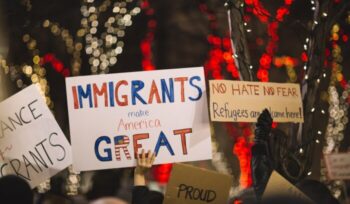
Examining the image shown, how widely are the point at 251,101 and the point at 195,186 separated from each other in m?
1.00

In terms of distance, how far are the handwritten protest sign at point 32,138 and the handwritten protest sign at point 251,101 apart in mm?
1177

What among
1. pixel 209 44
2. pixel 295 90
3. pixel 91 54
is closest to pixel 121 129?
pixel 295 90

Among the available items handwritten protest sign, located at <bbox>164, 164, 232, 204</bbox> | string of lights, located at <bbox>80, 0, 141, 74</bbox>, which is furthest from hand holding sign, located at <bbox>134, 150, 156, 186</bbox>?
string of lights, located at <bbox>80, 0, 141, 74</bbox>

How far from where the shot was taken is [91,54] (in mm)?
10844

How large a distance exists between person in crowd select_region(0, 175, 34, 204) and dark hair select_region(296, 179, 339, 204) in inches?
71.0

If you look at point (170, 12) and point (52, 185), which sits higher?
point (170, 12)

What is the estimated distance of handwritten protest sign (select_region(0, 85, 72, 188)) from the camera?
5066mm

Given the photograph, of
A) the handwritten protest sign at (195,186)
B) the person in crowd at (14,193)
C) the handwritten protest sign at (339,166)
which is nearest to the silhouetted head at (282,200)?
the person in crowd at (14,193)

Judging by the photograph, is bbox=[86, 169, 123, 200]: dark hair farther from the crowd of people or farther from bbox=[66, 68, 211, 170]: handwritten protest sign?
bbox=[66, 68, 211, 170]: handwritten protest sign

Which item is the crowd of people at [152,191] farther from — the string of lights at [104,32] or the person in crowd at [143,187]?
the string of lights at [104,32]

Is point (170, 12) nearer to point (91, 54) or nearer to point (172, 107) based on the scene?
point (91, 54)

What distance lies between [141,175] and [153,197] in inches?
9.8

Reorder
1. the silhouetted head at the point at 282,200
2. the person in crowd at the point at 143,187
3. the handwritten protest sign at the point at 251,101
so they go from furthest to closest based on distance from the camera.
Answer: the handwritten protest sign at the point at 251,101 → the person in crowd at the point at 143,187 → the silhouetted head at the point at 282,200

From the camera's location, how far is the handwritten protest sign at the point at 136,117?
5.09 metres
